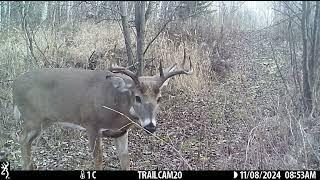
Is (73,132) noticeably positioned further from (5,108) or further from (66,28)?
(66,28)

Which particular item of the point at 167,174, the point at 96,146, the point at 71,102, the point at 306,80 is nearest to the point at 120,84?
the point at 71,102

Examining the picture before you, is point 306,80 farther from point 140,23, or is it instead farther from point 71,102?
point 71,102

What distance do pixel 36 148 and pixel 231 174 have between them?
3.04 m

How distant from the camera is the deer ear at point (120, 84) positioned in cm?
555

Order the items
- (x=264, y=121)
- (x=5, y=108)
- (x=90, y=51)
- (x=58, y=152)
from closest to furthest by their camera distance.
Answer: (x=264, y=121) < (x=58, y=152) < (x=5, y=108) < (x=90, y=51)

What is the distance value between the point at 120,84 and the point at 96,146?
0.82m

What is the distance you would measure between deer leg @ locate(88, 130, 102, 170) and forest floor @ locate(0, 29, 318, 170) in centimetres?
26

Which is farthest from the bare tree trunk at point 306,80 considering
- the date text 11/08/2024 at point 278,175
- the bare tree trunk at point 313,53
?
the date text 11/08/2024 at point 278,175

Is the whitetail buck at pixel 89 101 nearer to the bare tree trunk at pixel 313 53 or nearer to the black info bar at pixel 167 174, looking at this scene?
the black info bar at pixel 167 174

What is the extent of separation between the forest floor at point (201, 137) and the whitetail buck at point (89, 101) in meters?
0.40

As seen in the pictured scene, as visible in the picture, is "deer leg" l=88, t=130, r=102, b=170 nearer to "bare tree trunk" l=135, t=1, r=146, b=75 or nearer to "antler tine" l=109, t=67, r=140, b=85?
"antler tine" l=109, t=67, r=140, b=85

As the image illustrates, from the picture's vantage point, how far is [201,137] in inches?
264

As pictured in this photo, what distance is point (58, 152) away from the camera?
20.2 feet

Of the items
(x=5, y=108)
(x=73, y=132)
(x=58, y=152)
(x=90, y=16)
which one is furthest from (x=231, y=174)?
(x=90, y=16)
